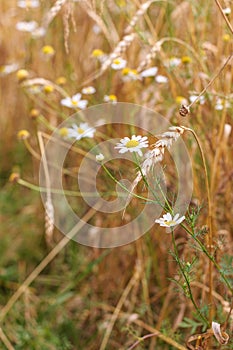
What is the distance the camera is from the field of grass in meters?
1.08

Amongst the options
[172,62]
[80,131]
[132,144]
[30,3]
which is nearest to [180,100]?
[172,62]

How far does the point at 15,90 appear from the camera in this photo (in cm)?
180

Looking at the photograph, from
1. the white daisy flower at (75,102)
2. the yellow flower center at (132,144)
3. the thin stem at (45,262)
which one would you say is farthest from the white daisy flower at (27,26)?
the yellow flower center at (132,144)

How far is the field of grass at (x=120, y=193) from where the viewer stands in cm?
108

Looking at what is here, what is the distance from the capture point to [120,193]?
1114mm

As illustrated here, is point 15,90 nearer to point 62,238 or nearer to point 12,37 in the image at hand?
point 12,37

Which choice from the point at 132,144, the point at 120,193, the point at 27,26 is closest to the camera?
the point at 132,144

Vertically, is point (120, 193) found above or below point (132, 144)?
below

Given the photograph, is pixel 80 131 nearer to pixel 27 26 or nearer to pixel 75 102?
pixel 75 102

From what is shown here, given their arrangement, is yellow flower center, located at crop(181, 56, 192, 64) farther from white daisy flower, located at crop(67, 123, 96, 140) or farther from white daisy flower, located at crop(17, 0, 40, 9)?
white daisy flower, located at crop(17, 0, 40, 9)

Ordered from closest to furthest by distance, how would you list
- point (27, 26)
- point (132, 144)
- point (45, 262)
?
point (132, 144) < point (45, 262) < point (27, 26)

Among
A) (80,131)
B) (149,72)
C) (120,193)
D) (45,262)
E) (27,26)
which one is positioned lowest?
(45,262)

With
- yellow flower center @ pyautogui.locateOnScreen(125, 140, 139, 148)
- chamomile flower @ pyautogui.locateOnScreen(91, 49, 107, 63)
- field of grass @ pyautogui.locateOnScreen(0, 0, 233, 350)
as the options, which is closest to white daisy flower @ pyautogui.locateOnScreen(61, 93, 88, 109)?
field of grass @ pyautogui.locateOnScreen(0, 0, 233, 350)

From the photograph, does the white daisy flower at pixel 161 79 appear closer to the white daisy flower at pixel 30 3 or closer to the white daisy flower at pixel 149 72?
the white daisy flower at pixel 149 72
